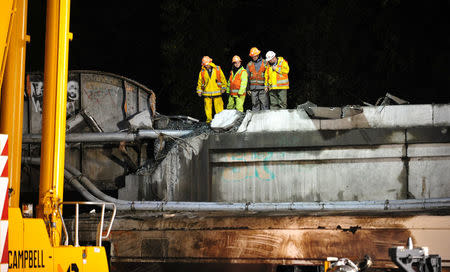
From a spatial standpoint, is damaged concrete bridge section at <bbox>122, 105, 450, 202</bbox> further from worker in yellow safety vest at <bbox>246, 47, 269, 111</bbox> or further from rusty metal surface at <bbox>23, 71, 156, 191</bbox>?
worker in yellow safety vest at <bbox>246, 47, 269, 111</bbox>

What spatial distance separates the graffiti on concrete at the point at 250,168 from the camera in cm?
903

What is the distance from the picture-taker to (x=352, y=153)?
883cm

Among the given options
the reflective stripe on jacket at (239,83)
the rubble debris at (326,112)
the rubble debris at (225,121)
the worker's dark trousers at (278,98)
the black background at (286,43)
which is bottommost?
the rubble debris at (225,121)

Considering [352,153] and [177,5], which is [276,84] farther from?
[177,5]

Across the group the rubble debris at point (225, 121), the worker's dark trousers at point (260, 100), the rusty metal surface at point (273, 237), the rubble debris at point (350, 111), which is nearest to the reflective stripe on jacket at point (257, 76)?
the worker's dark trousers at point (260, 100)

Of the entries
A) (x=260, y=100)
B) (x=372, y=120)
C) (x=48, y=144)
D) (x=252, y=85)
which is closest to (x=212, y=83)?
(x=252, y=85)

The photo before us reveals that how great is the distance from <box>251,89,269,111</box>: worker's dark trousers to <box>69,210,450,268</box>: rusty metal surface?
16.0 ft

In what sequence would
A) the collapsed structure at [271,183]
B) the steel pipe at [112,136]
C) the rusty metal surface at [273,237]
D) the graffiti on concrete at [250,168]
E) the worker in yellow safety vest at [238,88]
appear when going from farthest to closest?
the worker in yellow safety vest at [238,88], the steel pipe at [112,136], the graffiti on concrete at [250,168], the collapsed structure at [271,183], the rusty metal surface at [273,237]

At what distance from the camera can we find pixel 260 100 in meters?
12.3

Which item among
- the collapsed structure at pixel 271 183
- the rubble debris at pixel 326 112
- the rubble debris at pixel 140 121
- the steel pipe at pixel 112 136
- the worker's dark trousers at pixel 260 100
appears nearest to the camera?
the collapsed structure at pixel 271 183

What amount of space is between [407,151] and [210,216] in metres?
3.29

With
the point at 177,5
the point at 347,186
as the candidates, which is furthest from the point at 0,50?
the point at 177,5

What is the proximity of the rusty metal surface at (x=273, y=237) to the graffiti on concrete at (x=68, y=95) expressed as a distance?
352 cm

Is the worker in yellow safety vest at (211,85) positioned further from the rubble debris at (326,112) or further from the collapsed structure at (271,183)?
the rubble debris at (326,112)
